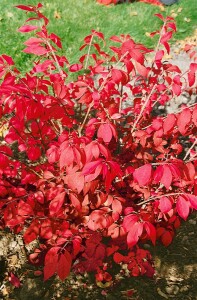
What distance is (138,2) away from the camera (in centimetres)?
713

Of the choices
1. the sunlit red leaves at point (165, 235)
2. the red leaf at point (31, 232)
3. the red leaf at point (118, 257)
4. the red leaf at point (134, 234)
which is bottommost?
the red leaf at point (118, 257)

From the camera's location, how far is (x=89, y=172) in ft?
5.49

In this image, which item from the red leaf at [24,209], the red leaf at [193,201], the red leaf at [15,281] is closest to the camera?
the red leaf at [193,201]

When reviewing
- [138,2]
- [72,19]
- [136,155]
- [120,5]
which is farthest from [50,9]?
[136,155]

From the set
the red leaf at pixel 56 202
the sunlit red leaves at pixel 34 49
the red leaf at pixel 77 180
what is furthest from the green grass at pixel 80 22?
the red leaf at pixel 77 180

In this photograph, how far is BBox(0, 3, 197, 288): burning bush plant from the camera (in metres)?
1.84

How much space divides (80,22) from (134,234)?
501 centimetres

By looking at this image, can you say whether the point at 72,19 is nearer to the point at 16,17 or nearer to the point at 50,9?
the point at 50,9

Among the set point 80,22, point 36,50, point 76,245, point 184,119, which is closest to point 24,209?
point 76,245

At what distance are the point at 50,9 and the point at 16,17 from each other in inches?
27.7

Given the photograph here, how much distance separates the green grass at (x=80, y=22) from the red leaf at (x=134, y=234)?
3.70 m

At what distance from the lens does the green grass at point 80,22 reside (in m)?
5.32

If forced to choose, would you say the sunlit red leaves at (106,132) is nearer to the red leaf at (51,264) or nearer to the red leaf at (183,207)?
the red leaf at (183,207)

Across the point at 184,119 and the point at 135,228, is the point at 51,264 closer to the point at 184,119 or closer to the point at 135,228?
the point at 135,228
